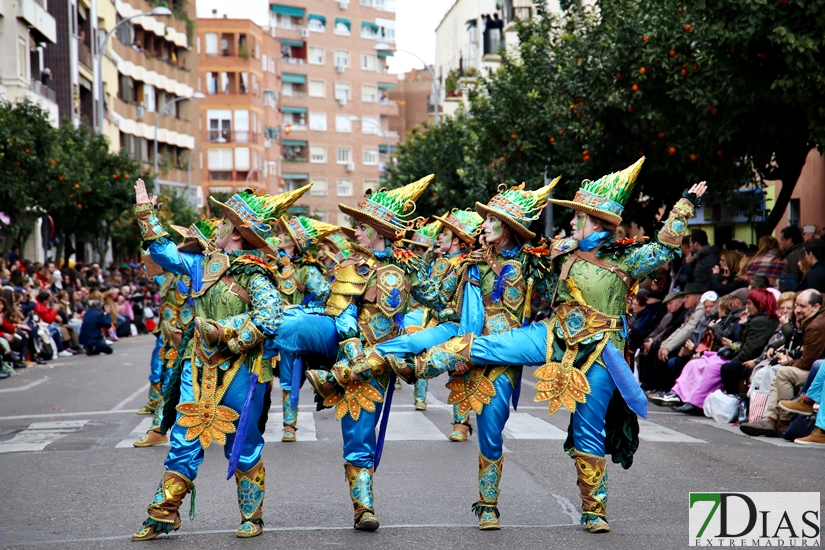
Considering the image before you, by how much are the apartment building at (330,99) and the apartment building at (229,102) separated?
8.59 meters

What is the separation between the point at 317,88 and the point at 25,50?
65111mm

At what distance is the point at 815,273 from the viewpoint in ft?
47.0

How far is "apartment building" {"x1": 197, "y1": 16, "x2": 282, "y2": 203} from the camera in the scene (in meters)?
89.1

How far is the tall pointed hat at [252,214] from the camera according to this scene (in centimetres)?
761

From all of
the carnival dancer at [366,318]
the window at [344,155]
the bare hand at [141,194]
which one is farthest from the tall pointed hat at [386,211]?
the window at [344,155]

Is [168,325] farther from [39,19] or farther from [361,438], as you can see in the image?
[39,19]

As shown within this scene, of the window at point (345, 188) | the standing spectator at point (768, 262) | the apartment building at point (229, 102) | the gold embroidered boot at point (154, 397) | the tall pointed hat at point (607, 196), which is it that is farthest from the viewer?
the window at point (345, 188)

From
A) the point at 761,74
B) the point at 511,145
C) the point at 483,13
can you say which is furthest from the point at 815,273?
the point at 483,13

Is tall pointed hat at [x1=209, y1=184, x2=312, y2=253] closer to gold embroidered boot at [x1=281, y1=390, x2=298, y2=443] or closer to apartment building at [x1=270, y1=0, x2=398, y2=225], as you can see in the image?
gold embroidered boot at [x1=281, y1=390, x2=298, y2=443]

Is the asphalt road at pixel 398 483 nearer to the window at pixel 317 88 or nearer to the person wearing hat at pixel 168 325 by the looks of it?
the person wearing hat at pixel 168 325

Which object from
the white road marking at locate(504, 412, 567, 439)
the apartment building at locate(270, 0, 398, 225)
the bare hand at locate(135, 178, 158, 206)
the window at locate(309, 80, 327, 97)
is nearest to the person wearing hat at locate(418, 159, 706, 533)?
the bare hand at locate(135, 178, 158, 206)

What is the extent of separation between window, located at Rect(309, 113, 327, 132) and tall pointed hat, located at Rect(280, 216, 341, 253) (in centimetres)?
8941

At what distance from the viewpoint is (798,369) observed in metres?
12.7

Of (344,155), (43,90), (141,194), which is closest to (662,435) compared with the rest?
(141,194)
